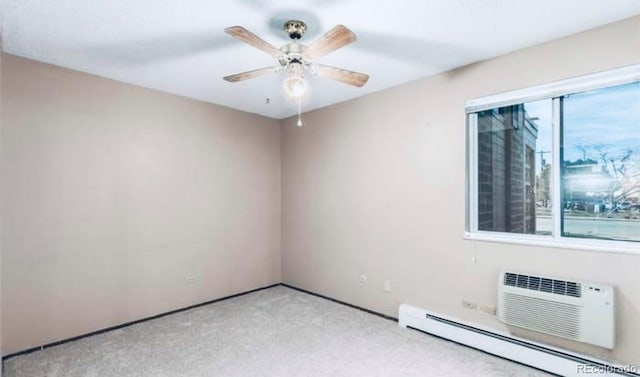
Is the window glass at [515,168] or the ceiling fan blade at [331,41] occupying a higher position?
the ceiling fan blade at [331,41]

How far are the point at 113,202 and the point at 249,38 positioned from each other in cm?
234

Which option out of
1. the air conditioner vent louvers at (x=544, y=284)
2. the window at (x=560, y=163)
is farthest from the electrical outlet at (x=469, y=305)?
the window at (x=560, y=163)

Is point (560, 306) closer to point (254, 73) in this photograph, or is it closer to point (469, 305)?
point (469, 305)

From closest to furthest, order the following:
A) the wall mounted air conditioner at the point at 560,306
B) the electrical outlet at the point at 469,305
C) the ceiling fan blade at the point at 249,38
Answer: the ceiling fan blade at the point at 249,38
the wall mounted air conditioner at the point at 560,306
the electrical outlet at the point at 469,305

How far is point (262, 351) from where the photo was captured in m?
2.76

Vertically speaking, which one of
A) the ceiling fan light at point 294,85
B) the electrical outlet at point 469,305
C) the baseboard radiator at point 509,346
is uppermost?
the ceiling fan light at point 294,85

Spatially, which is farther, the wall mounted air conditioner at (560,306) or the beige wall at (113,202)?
the beige wall at (113,202)

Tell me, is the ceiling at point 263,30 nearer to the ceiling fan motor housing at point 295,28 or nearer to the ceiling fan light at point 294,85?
the ceiling fan motor housing at point 295,28

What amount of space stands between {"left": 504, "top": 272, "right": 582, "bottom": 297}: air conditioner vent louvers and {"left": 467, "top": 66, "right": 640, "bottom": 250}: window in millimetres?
306

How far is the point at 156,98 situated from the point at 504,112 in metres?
3.46

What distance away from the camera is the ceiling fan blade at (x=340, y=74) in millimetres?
2271

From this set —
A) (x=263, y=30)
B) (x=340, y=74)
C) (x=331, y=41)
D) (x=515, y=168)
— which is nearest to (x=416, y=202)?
(x=515, y=168)

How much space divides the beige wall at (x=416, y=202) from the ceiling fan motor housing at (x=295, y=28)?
1.48m

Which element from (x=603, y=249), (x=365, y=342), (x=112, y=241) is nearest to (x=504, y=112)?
(x=603, y=249)
